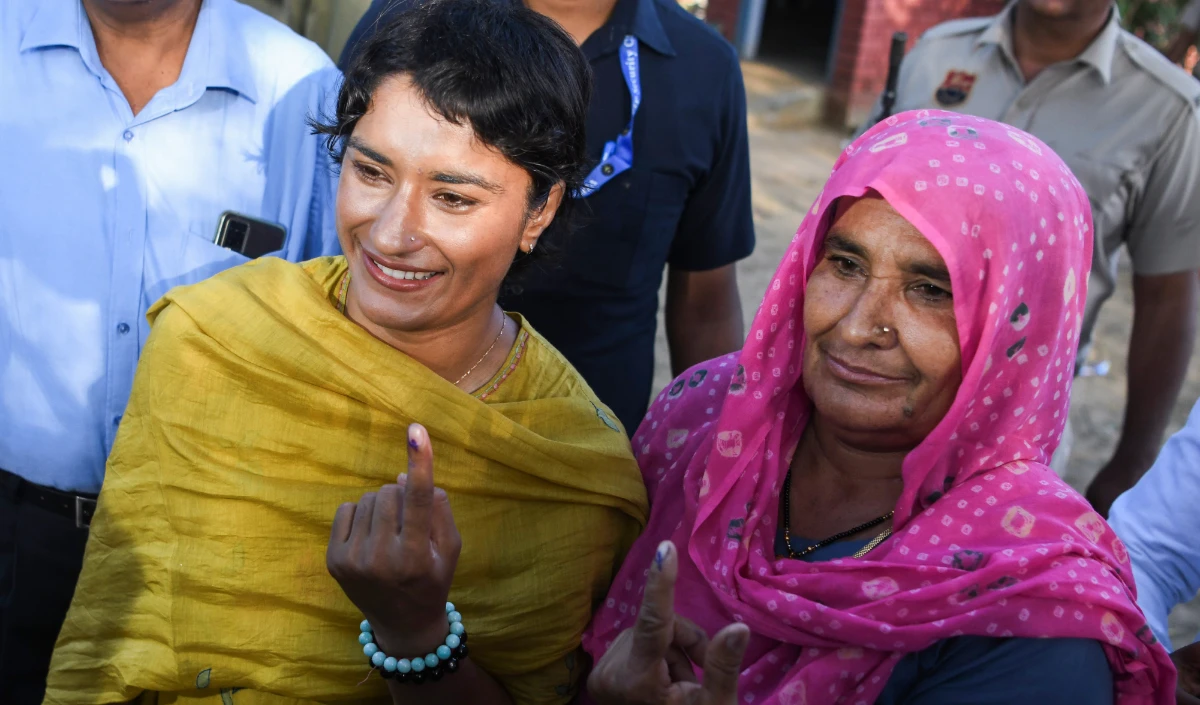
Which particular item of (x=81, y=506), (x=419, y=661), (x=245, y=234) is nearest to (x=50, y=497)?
(x=81, y=506)

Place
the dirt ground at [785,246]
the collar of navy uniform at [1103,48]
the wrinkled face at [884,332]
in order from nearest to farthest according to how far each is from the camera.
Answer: the wrinkled face at [884,332] → the collar of navy uniform at [1103,48] → the dirt ground at [785,246]

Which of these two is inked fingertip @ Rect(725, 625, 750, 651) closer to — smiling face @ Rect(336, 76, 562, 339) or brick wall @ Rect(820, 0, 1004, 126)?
smiling face @ Rect(336, 76, 562, 339)

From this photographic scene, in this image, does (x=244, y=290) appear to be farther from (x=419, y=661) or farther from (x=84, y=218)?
(x=419, y=661)

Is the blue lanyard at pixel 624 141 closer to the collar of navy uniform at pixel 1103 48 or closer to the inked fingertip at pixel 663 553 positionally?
the inked fingertip at pixel 663 553

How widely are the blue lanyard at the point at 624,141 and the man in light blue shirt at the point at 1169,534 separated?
1444 mm

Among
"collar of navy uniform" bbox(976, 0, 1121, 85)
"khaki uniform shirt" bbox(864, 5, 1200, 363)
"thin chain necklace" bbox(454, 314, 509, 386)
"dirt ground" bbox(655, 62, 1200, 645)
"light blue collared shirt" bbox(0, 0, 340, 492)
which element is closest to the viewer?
"thin chain necklace" bbox(454, 314, 509, 386)

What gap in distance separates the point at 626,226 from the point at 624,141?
0.73 ft

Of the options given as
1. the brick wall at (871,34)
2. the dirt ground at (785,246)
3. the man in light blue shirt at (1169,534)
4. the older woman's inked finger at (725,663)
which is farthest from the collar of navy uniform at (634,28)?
the brick wall at (871,34)

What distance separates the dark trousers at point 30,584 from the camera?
254 centimetres

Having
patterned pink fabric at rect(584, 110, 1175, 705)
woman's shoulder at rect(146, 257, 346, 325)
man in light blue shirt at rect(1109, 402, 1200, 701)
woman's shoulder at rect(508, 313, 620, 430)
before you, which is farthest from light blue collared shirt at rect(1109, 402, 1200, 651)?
woman's shoulder at rect(146, 257, 346, 325)

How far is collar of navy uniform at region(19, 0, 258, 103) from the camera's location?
97.4 inches

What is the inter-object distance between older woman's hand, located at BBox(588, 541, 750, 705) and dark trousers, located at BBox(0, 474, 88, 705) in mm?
1464

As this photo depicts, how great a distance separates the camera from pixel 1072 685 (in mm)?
1743

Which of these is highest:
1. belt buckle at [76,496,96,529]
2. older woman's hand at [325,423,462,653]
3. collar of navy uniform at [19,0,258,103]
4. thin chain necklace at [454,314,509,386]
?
collar of navy uniform at [19,0,258,103]
